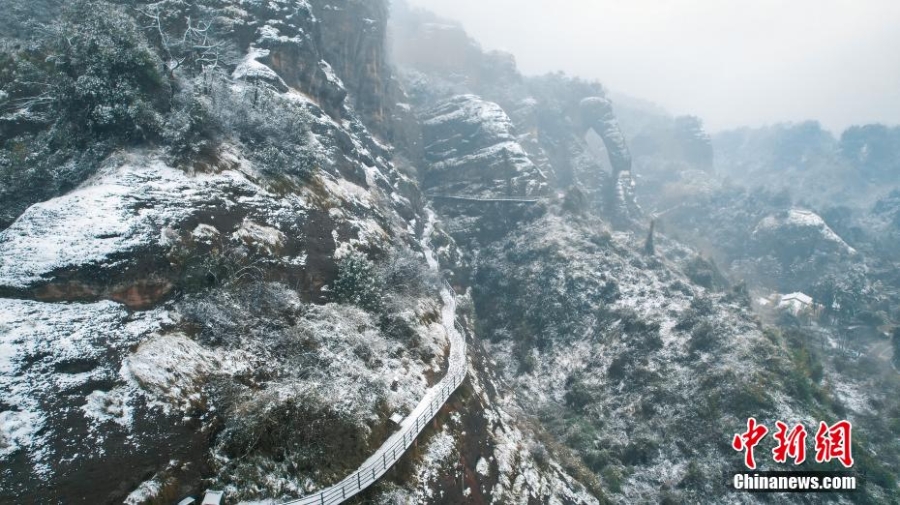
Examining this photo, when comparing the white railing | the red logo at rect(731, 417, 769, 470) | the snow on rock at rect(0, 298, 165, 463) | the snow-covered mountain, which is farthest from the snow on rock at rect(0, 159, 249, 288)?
the red logo at rect(731, 417, 769, 470)

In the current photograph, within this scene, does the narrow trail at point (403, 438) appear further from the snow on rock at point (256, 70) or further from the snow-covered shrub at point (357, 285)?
the snow on rock at point (256, 70)

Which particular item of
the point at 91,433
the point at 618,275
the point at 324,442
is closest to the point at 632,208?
the point at 618,275

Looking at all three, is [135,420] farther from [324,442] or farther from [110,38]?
[110,38]

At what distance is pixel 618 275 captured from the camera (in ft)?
237

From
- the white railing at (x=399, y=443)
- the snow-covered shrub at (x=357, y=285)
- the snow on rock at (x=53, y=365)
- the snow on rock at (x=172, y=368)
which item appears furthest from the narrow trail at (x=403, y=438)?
the snow on rock at (x=53, y=365)

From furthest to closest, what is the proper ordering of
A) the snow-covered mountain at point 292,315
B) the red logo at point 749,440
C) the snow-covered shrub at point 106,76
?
the red logo at point 749,440
the snow-covered shrub at point 106,76
the snow-covered mountain at point 292,315

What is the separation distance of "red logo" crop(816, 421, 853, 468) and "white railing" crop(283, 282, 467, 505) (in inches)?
1236

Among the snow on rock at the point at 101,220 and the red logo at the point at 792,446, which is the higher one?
the snow on rock at the point at 101,220

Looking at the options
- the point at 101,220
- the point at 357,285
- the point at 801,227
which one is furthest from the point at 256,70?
the point at 801,227

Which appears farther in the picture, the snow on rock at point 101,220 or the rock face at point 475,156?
the rock face at point 475,156

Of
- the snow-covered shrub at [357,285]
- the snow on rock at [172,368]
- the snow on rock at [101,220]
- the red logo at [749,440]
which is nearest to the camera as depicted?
the snow on rock at [172,368]

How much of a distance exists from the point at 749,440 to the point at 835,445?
22.1 feet

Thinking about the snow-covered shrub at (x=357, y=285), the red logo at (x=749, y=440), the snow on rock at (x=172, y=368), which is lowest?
the red logo at (x=749, y=440)

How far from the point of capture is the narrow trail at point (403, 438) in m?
22.1
